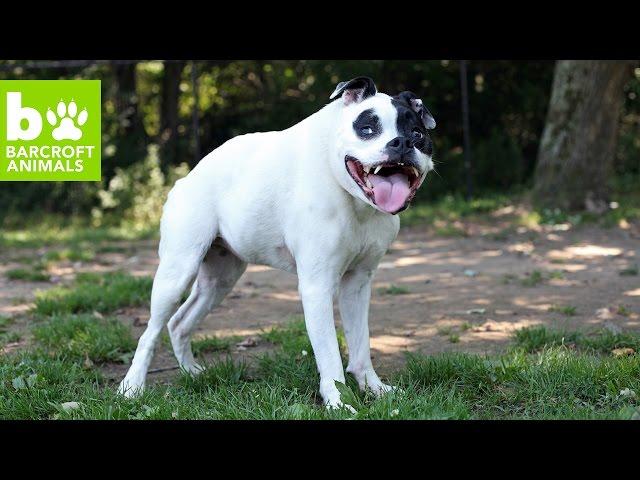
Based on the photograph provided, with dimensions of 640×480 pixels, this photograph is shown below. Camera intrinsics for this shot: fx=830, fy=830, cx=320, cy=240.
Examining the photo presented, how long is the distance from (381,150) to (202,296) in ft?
5.68

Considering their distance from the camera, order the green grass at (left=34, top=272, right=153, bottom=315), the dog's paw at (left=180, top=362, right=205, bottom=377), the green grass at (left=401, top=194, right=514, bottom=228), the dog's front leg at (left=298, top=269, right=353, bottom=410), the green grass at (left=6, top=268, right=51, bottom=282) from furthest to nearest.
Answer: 1. the green grass at (left=401, top=194, right=514, bottom=228)
2. the green grass at (left=6, top=268, right=51, bottom=282)
3. the green grass at (left=34, top=272, right=153, bottom=315)
4. the dog's paw at (left=180, top=362, right=205, bottom=377)
5. the dog's front leg at (left=298, top=269, right=353, bottom=410)

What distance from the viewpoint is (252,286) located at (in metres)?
7.90

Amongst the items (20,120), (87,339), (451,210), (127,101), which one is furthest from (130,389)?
(127,101)

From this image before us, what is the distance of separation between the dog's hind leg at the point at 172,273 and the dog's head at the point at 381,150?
0.97 metres

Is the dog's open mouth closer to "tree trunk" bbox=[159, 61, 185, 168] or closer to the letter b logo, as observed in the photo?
the letter b logo

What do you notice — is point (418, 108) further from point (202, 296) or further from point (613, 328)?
point (613, 328)

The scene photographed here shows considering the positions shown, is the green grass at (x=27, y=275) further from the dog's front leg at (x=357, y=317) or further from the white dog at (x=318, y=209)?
the dog's front leg at (x=357, y=317)

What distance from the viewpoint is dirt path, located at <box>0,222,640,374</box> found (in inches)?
232

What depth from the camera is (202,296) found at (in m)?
5.11

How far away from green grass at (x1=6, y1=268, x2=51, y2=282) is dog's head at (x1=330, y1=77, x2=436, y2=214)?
201 inches

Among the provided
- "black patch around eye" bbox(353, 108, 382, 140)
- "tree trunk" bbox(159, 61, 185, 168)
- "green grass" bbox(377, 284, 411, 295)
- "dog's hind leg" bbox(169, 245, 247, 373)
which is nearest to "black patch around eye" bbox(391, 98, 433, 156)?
"black patch around eye" bbox(353, 108, 382, 140)

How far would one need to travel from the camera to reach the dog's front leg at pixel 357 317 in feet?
15.0

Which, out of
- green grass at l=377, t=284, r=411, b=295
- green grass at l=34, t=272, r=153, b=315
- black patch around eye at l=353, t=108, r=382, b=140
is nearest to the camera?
black patch around eye at l=353, t=108, r=382, b=140

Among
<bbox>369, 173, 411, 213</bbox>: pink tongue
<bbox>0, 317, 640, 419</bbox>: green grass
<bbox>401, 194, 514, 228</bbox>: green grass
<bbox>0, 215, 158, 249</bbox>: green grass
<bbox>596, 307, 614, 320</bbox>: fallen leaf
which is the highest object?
<bbox>369, 173, 411, 213</bbox>: pink tongue
